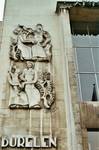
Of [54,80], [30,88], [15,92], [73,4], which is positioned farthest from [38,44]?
[73,4]

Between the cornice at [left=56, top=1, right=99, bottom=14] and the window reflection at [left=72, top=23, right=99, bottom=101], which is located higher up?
the cornice at [left=56, top=1, right=99, bottom=14]

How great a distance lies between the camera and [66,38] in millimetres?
14438

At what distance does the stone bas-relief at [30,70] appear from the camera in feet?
40.7

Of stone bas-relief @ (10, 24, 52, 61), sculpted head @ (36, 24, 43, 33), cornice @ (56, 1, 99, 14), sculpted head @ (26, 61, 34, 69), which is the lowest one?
sculpted head @ (26, 61, 34, 69)

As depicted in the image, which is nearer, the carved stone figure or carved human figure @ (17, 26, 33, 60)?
the carved stone figure

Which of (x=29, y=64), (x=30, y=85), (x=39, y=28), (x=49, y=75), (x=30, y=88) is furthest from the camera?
(x=39, y=28)

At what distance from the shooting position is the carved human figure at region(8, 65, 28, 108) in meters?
12.2

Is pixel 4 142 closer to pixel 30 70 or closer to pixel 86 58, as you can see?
pixel 30 70

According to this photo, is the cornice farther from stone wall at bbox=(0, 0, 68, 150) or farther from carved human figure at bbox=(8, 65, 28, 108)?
carved human figure at bbox=(8, 65, 28, 108)

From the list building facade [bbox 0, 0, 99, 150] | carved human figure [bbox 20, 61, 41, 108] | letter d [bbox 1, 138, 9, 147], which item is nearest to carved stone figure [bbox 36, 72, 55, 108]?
building facade [bbox 0, 0, 99, 150]

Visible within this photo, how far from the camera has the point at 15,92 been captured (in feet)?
41.4

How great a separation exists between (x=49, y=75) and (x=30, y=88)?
3.45ft

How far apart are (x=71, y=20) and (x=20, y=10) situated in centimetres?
266

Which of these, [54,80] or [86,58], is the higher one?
[86,58]
